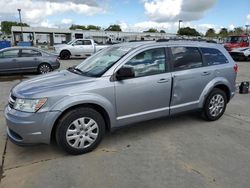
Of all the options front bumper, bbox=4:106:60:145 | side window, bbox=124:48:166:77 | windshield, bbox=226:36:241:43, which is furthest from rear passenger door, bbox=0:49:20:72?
windshield, bbox=226:36:241:43

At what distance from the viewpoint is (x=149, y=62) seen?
4.32 metres

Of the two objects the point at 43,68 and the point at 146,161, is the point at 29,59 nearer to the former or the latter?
the point at 43,68

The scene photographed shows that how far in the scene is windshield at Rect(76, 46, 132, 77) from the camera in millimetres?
4098

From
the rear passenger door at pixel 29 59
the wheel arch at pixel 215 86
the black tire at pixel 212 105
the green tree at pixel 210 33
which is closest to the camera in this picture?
the wheel arch at pixel 215 86

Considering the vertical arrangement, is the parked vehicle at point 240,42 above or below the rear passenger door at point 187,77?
above

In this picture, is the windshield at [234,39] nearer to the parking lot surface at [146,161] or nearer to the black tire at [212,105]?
the black tire at [212,105]

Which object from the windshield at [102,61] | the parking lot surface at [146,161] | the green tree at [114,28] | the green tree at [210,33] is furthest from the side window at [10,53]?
the green tree at [114,28]

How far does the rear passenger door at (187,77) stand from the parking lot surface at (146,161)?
53 centimetres

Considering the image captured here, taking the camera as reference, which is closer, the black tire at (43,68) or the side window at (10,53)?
the side window at (10,53)

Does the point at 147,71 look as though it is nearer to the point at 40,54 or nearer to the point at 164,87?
the point at 164,87

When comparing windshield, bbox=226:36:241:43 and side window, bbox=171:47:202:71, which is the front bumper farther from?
windshield, bbox=226:36:241:43

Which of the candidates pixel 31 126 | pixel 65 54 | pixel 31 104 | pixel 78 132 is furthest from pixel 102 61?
pixel 65 54

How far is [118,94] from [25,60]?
920 centimetres

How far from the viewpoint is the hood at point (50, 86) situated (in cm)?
353
